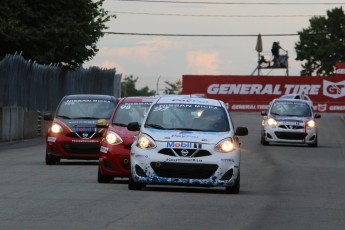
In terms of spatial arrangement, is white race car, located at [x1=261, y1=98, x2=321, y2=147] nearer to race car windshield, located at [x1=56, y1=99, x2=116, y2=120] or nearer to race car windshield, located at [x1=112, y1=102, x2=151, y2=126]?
race car windshield, located at [x1=56, y1=99, x2=116, y2=120]

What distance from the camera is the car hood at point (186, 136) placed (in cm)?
1814

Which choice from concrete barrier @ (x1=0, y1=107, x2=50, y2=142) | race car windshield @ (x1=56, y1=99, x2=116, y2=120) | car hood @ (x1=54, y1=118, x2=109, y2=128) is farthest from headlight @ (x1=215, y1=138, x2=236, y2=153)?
concrete barrier @ (x1=0, y1=107, x2=50, y2=142)

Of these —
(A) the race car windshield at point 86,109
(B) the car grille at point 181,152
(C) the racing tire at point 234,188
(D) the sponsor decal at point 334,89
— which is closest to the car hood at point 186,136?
(B) the car grille at point 181,152

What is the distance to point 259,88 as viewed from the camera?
3388 inches

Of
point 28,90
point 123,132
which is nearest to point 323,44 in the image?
point 28,90

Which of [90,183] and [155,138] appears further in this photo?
[90,183]

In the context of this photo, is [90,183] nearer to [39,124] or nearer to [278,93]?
[39,124]

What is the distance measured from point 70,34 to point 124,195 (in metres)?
39.2

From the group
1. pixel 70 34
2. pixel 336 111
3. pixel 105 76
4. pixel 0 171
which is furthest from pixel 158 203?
pixel 336 111

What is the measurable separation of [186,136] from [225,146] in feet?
1.97

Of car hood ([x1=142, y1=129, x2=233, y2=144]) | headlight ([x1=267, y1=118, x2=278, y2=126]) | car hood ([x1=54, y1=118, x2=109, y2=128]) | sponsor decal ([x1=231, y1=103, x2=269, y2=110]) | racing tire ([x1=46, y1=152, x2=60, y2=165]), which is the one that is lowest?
racing tire ([x1=46, y1=152, x2=60, y2=165])

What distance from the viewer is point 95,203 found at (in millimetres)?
16094

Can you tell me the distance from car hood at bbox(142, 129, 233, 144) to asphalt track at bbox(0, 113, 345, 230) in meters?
0.80

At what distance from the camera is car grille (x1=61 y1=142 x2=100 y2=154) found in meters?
26.4
